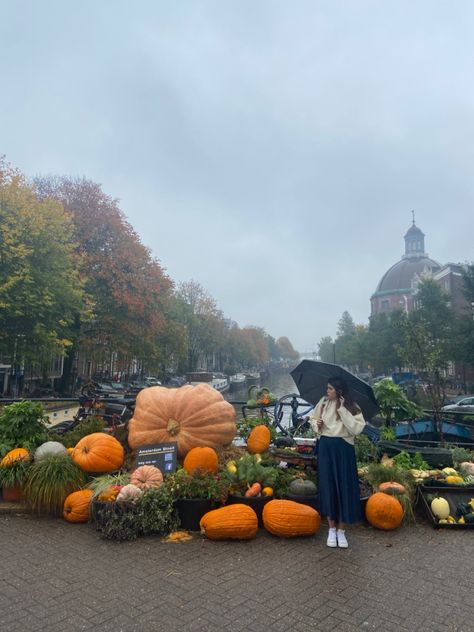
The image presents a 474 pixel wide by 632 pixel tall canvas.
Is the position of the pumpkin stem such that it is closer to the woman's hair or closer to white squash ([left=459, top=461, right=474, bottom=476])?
the woman's hair

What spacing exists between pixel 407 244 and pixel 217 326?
74.0m

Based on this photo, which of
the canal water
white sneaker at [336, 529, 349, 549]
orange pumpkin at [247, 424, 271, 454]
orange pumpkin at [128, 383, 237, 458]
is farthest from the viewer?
the canal water

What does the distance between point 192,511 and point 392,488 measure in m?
2.37

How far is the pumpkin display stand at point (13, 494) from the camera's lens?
5.72m

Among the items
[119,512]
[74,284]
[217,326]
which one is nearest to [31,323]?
[74,284]

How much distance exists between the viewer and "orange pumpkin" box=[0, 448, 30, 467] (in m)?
5.81

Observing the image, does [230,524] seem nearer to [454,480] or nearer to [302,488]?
[302,488]

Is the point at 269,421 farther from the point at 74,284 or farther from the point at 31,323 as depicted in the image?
the point at 74,284

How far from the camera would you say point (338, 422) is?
4.91 meters

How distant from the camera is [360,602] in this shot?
351 centimetres

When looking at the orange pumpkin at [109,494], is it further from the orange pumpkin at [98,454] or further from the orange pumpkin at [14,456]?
the orange pumpkin at [14,456]

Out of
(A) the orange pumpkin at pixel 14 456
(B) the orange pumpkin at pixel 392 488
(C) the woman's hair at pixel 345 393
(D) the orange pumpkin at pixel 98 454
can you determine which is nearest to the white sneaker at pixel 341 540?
(B) the orange pumpkin at pixel 392 488

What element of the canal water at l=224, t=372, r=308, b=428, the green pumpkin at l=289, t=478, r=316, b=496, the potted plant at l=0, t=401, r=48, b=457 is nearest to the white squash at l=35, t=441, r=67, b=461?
the potted plant at l=0, t=401, r=48, b=457

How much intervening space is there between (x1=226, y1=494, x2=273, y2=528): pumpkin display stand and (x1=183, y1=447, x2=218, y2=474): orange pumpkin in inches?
27.2
